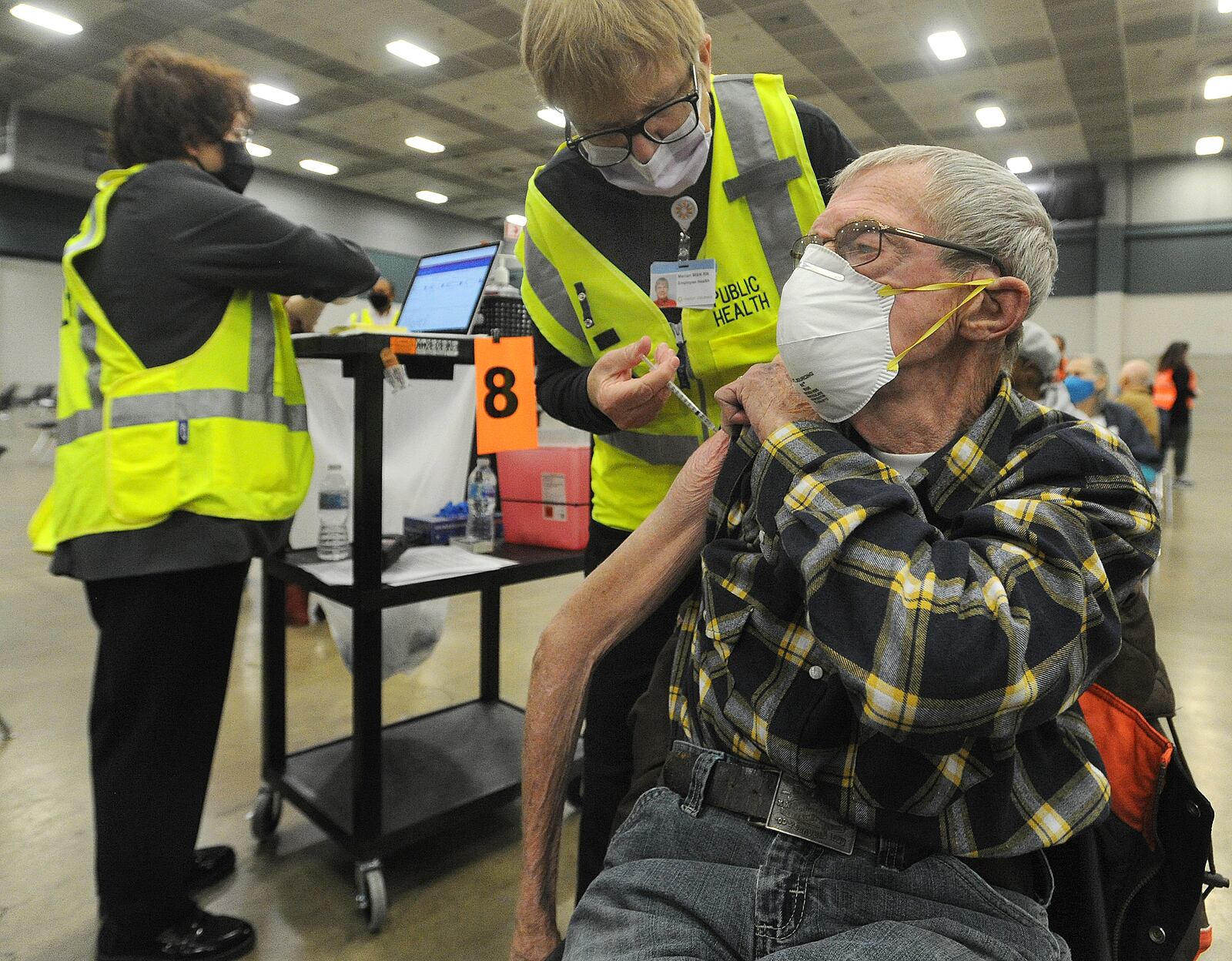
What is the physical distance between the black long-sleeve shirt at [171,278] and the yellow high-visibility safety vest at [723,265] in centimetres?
62

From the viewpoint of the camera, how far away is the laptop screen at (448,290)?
2320 millimetres

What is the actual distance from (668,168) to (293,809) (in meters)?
2.09

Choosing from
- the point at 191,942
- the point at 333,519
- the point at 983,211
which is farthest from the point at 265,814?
the point at 983,211

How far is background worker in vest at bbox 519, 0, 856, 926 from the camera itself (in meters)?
1.26

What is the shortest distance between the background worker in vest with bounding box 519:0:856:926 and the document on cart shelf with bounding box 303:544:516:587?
669 millimetres

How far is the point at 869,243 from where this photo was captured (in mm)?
961

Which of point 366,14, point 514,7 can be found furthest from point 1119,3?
point 366,14

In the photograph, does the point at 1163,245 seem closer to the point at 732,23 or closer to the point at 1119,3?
the point at 1119,3

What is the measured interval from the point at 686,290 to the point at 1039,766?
83cm

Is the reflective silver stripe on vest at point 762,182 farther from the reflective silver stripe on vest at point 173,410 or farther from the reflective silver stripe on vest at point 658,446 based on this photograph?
the reflective silver stripe on vest at point 173,410

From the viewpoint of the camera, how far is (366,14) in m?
8.20

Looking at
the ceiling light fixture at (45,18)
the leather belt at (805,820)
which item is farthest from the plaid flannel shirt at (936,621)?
the ceiling light fixture at (45,18)

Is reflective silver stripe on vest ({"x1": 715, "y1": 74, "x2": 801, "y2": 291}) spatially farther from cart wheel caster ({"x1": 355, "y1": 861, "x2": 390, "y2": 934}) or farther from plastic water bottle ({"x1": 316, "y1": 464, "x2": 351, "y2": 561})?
cart wheel caster ({"x1": 355, "y1": 861, "x2": 390, "y2": 934})

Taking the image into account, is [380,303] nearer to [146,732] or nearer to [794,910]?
[146,732]
